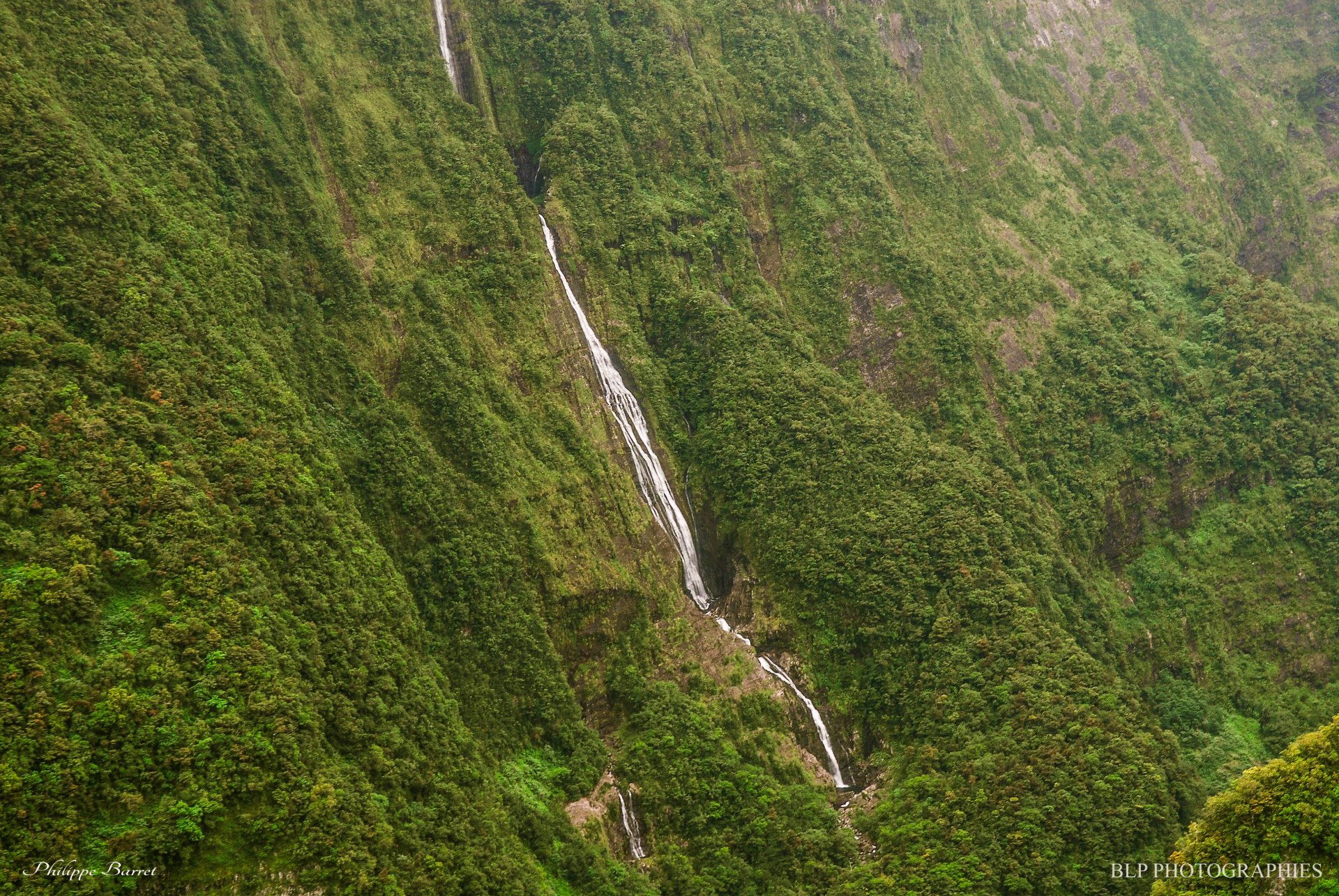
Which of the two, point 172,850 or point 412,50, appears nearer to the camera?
point 172,850

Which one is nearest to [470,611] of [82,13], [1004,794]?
[1004,794]

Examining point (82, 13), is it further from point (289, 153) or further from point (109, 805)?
point (109, 805)

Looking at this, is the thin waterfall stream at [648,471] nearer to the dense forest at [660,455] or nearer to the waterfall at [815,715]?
the waterfall at [815,715]

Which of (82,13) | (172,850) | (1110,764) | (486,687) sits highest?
(82,13)
